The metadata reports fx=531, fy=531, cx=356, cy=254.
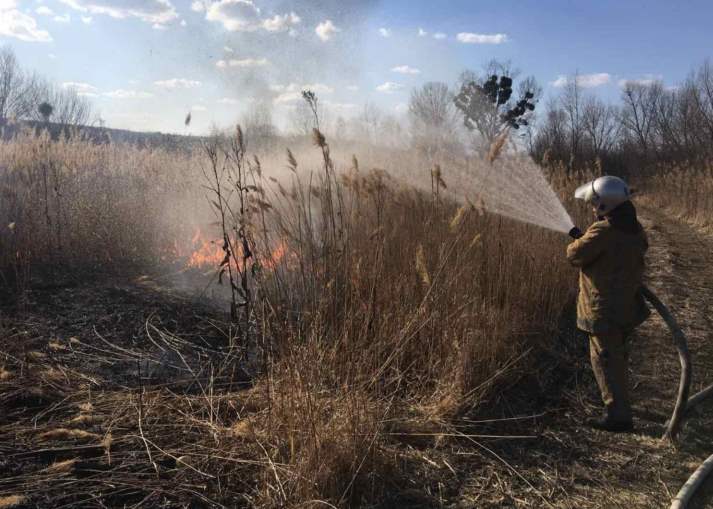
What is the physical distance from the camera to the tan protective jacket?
11.2ft

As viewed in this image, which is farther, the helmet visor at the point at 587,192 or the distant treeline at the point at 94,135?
the distant treeline at the point at 94,135

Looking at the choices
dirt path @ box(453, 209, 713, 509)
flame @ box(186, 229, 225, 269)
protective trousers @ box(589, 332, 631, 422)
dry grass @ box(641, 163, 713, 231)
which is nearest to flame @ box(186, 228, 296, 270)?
flame @ box(186, 229, 225, 269)

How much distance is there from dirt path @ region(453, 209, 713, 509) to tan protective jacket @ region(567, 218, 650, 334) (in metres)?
0.70

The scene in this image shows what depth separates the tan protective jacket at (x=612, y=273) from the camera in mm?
3420

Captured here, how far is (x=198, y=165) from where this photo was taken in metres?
10.4

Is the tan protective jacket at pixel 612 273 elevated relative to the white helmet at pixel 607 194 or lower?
lower

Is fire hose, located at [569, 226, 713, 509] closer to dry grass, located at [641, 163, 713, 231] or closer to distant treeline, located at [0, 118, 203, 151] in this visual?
distant treeline, located at [0, 118, 203, 151]

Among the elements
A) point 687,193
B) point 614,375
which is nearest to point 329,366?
point 614,375

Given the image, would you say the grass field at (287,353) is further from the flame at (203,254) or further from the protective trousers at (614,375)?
the flame at (203,254)

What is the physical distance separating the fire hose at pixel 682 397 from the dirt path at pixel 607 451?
82 mm

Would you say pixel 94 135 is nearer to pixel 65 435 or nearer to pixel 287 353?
pixel 65 435

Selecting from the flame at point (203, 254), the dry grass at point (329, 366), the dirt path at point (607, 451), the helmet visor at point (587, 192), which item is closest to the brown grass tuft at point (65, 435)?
the dry grass at point (329, 366)

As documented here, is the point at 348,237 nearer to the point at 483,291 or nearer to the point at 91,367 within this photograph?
the point at 483,291

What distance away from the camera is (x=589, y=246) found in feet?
11.3
